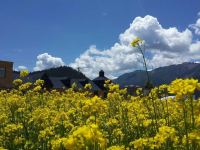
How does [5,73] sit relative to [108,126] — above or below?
above

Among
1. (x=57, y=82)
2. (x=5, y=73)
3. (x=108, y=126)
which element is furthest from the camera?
(x=57, y=82)

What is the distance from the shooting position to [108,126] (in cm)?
1005

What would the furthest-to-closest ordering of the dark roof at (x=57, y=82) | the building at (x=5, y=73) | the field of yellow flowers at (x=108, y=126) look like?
the dark roof at (x=57, y=82) → the building at (x=5, y=73) → the field of yellow flowers at (x=108, y=126)

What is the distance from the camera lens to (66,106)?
14969 millimetres

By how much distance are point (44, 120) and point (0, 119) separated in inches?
45.9

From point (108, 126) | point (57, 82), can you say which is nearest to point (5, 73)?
point (57, 82)

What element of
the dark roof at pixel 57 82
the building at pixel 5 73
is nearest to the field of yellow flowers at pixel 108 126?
the building at pixel 5 73

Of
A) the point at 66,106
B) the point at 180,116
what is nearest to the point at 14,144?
the point at 180,116

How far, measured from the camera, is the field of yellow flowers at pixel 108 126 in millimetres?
5129

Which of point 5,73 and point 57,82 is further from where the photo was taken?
point 57,82

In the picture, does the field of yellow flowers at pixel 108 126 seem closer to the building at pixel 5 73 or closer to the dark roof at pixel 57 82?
the building at pixel 5 73

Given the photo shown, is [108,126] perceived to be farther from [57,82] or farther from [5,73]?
[57,82]

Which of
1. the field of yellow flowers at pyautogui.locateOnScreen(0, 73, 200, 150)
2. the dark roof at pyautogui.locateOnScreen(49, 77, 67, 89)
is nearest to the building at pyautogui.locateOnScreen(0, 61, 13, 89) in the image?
the dark roof at pyautogui.locateOnScreen(49, 77, 67, 89)

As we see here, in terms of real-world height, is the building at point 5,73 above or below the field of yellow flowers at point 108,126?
above
